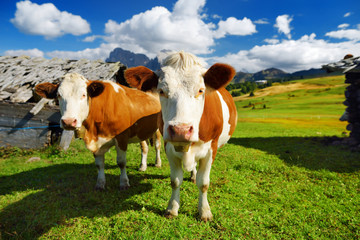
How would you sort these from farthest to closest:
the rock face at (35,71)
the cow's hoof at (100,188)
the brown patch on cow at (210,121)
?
1. the rock face at (35,71)
2. the cow's hoof at (100,188)
3. the brown patch on cow at (210,121)

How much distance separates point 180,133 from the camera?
7.93 ft

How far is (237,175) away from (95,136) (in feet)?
14.3

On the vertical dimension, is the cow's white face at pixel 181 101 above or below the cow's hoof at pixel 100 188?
above

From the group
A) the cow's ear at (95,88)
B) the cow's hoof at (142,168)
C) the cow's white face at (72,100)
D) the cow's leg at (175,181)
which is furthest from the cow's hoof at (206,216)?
the cow's ear at (95,88)

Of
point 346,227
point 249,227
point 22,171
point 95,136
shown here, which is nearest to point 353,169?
point 346,227

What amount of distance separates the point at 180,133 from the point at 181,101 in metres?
0.44

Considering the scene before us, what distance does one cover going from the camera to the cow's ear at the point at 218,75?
2826 millimetres

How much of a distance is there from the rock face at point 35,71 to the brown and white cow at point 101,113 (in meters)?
5.24

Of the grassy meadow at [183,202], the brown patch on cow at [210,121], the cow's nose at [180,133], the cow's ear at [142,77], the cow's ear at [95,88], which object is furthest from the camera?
the cow's ear at [95,88]

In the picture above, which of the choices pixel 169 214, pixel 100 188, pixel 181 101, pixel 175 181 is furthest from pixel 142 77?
pixel 100 188

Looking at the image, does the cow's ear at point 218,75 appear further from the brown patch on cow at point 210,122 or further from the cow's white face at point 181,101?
the brown patch on cow at point 210,122

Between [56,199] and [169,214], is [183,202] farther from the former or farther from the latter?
[56,199]

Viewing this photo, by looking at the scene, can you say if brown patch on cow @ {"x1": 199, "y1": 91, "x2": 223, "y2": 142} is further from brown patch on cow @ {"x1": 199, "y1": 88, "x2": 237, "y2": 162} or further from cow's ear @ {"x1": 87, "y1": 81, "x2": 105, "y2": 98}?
cow's ear @ {"x1": 87, "y1": 81, "x2": 105, "y2": 98}

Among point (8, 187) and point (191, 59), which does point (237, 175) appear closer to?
point (191, 59)
